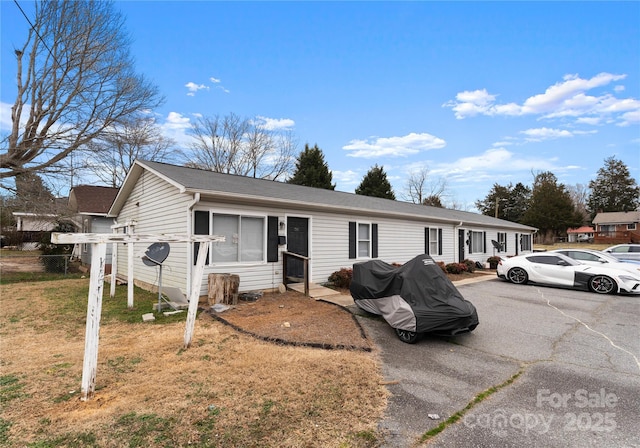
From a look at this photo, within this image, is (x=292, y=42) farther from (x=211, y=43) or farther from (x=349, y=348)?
(x=349, y=348)

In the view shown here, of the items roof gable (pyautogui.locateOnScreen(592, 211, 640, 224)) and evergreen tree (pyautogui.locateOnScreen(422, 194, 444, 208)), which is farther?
roof gable (pyautogui.locateOnScreen(592, 211, 640, 224))

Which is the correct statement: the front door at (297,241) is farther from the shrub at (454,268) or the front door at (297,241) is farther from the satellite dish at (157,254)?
the shrub at (454,268)

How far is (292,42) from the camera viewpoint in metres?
11.9

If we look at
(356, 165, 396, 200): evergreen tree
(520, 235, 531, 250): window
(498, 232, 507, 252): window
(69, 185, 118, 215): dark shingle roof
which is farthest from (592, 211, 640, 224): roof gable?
(69, 185, 118, 215): dark shingle roof

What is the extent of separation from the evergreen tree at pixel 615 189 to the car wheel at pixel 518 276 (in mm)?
53247

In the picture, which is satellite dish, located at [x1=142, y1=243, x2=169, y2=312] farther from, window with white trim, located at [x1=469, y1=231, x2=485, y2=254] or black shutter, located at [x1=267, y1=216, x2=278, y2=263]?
window with white trim, located at [x1=469, y1=231, x2=485, y2=254]

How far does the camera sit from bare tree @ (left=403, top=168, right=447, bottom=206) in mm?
40469

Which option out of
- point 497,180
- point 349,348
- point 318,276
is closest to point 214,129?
point 318,276

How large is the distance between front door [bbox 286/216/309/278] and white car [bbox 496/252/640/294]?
810 centimetres

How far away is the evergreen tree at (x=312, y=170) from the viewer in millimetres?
29906

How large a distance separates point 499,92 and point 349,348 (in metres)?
12.6

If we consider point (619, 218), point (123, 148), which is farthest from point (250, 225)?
point (619, 218)

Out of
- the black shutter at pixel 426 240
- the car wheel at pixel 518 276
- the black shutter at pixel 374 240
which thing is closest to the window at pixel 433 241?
the black shutter at pixel 426 240

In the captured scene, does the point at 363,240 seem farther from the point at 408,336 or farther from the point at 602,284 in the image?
the point at 602,284
